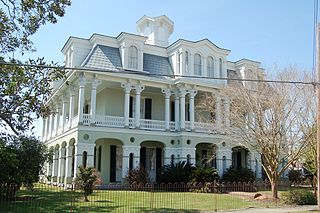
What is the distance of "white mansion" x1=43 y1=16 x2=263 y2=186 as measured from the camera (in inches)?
994

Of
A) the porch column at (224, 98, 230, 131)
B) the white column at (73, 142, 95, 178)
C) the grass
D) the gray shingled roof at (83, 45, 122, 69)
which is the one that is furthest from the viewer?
the gray shingled roof at (83, 45, 122, 69)

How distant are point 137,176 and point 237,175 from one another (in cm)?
782

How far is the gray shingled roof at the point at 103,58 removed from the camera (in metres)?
25.9

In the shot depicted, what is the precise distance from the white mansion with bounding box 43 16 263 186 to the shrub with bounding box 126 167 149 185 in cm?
95

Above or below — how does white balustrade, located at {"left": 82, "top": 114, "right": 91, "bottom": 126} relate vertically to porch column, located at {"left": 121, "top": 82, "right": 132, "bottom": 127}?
below

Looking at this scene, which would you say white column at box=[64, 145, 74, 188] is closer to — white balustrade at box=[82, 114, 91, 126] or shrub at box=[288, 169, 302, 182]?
white balustrade at box=[82, 114, 91, 126]

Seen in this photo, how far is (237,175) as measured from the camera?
27078 millimetres

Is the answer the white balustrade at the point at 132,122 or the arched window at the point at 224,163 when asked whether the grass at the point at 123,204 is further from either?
the arched window at the point at 224,163

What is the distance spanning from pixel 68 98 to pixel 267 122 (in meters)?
17.1

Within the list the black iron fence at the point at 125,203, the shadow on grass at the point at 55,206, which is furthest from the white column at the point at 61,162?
the shadow on grass at the point at 55,206

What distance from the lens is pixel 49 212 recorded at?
548 inches

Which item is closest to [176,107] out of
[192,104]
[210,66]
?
[192,104]

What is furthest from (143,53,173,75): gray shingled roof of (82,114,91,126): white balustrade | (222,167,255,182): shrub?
(222,167,255,182): shrub

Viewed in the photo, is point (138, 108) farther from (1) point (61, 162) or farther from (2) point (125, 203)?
(2) point (125, 203)
